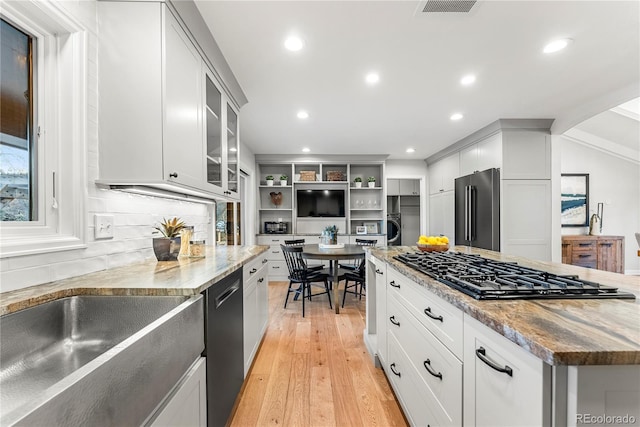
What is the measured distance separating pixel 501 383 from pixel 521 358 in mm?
141

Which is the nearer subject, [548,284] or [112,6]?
[548,284]

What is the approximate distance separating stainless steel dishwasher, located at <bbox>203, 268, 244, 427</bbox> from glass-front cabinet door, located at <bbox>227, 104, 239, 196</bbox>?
1180 mm

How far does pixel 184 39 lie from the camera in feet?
5.56

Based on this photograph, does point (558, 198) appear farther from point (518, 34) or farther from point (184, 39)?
point (184, 39)

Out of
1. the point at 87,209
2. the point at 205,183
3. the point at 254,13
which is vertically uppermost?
the point at 254,13

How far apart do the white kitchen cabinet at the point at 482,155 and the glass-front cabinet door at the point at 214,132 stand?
3.60 m

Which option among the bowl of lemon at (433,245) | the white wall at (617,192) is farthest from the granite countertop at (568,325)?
the white wall at (617,192)

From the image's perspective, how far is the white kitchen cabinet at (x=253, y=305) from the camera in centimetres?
189

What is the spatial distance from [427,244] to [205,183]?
5.73 feet

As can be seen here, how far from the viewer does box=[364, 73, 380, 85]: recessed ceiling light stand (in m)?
2.48

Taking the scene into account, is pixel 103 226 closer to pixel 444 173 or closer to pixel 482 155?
pixel 482 155

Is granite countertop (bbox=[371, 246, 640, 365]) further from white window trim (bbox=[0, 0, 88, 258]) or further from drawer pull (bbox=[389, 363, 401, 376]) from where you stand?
white window trim (bbox=[0, 0, 88, 258])

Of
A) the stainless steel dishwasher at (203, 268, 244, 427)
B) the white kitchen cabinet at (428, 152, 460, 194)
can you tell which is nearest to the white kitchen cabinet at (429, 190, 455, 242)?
the white kitchen cabinet at (428, 152, 460, 194)

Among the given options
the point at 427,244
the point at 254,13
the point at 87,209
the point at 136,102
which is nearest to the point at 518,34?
the point at 427,244
